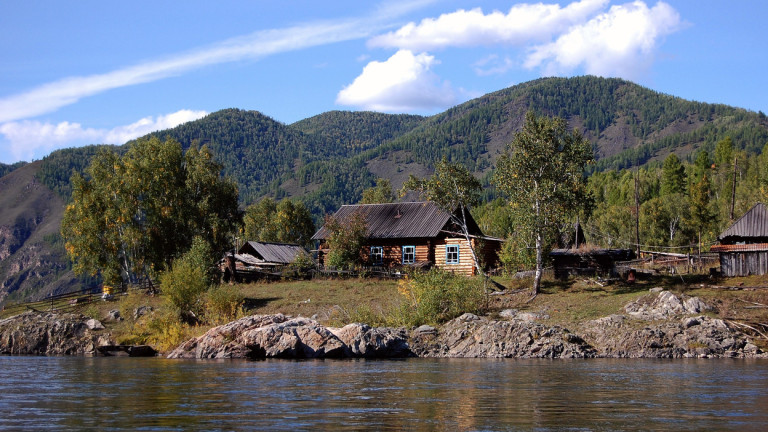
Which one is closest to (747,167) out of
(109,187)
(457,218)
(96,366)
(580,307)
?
(457,218)

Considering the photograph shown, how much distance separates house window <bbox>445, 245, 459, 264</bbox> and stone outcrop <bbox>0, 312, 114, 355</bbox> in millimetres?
26734

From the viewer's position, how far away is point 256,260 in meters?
70.0

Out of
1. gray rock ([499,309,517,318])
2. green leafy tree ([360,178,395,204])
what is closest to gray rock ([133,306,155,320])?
gray rock ([499,309,517,318])

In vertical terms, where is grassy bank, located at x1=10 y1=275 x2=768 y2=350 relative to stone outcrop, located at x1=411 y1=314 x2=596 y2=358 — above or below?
above

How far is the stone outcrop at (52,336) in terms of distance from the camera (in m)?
46.9

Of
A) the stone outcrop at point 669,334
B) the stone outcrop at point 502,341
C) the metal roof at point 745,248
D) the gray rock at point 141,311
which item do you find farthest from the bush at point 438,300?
the gray rock at point 141,311

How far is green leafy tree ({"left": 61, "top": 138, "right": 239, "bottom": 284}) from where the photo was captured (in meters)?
58.2

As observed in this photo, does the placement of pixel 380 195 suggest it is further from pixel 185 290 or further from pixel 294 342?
pixel 294 342

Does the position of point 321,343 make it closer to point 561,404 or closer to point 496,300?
point 496,300

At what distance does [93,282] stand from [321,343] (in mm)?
173356

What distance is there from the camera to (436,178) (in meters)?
52.7

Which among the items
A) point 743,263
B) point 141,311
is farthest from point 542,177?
point 141,311

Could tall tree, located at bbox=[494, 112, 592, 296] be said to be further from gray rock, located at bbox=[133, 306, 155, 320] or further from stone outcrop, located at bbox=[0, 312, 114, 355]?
stone outcrop, located at bbox=[0, 312, 114, 355]

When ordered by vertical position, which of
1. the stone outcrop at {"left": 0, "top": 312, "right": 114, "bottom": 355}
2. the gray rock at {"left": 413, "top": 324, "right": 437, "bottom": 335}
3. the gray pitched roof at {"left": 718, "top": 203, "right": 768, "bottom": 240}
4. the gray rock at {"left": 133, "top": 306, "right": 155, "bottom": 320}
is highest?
the gray pitched roof at {"left": 718, "top": 203, "right": 768, "bottom": 240}
